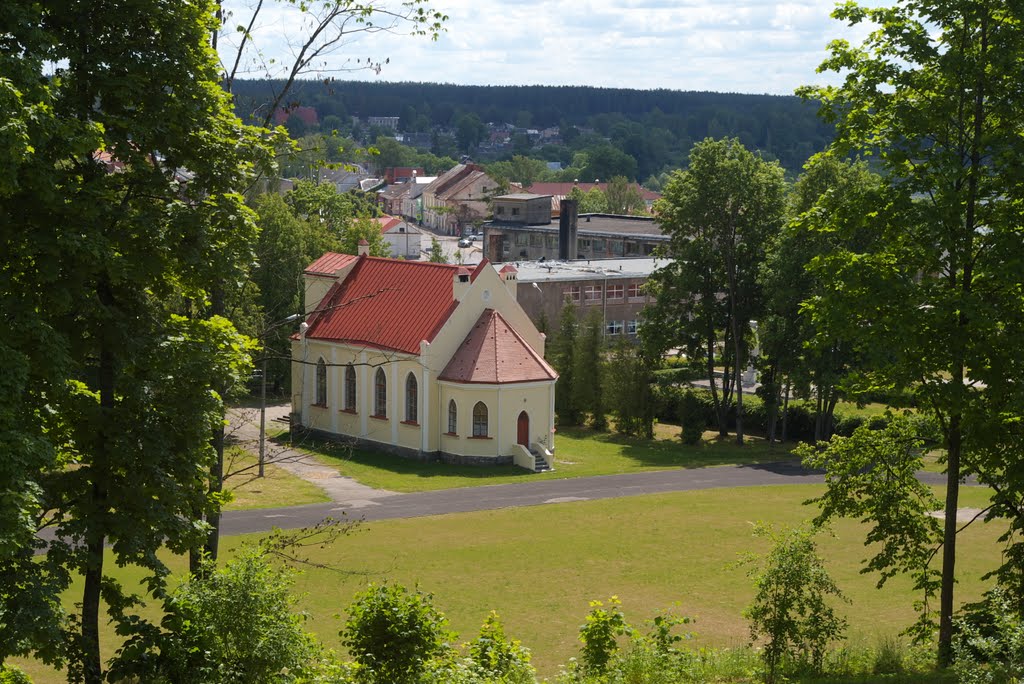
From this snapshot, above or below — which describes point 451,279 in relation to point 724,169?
below

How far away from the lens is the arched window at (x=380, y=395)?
52.8 m

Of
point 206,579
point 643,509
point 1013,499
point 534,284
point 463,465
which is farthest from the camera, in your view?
point 534,284

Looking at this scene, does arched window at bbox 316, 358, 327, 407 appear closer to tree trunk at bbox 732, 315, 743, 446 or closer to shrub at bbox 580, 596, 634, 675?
tree trunk at bbox 732, 315, 743, 446

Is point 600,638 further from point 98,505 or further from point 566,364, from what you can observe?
point 566,364

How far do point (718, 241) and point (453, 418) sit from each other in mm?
16786

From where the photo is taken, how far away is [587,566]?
1351 inches

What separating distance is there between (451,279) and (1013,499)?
34.4m

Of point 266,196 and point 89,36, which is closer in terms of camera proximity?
point 89,36

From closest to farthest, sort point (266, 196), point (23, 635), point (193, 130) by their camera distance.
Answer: point (23, 635)
point (193, 130)
point (266, 196)

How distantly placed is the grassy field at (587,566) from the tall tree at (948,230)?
6392mm

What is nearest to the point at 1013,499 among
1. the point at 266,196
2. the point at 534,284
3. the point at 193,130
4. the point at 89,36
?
the point at 193,130

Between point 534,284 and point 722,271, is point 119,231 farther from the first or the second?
point 534,284

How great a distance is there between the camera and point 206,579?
1608 centimetres

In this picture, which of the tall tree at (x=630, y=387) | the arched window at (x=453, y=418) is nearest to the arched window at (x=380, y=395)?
the arched window at (x=453, y=418)
